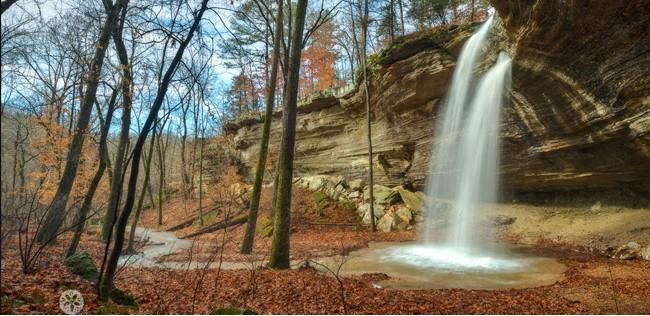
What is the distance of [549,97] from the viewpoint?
11703mm

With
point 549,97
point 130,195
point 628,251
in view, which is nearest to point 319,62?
point 549,97

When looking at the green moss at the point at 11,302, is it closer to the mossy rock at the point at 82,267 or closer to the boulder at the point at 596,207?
the mossy rock at the point at 82,267

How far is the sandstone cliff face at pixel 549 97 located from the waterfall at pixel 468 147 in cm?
40

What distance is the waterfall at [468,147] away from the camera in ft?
43.0

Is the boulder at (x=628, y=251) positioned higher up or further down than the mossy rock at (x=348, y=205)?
further down

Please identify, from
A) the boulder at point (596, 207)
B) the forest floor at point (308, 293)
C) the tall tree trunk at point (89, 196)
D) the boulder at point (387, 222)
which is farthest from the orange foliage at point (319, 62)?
the forest floor at point (308, 293)

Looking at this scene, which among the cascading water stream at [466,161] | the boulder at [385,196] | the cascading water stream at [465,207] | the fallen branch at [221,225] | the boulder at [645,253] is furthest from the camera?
the fallen branch at [221,225]

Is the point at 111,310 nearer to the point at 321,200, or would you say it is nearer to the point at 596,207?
the point at 596,207

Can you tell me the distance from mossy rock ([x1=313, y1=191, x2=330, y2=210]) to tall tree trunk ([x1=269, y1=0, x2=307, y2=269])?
36.1ft

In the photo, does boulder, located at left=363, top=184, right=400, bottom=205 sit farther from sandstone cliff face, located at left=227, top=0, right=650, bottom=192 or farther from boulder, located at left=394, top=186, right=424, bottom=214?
sandstone cliff face, located at left=227, top=0, right=650, bottom=192

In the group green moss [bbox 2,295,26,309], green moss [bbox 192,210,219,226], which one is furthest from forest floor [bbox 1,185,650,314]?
green moss [bbox 192,210,219,226]

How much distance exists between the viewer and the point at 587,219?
1310 cm

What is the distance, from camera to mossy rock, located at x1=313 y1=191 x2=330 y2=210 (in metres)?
19.4

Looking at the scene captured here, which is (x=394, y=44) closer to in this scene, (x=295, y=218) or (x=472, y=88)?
(x=472, y=88)
